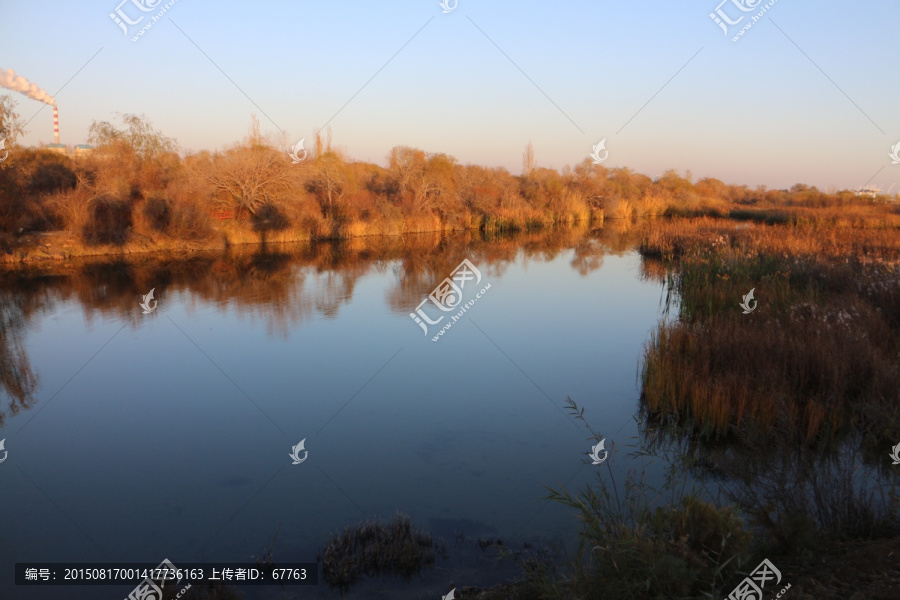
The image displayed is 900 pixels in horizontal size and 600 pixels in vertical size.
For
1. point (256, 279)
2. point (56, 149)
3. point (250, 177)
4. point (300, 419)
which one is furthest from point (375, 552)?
point (56, 149)

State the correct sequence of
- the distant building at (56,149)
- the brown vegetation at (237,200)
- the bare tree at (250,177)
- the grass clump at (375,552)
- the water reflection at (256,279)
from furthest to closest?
the distant building at (56,149)
the bare tree at (250,177)
the brown vegetation at (237,200)
the water reflection at (256,279)
the grass clump at (375,552)

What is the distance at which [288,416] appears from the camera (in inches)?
249

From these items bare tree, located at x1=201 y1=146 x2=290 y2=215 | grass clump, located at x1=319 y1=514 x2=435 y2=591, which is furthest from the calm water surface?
bare tree, located at x1=201 y1=146 x2=290 y2=215

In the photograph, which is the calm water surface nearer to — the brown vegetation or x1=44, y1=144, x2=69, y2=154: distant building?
the brown vegetation

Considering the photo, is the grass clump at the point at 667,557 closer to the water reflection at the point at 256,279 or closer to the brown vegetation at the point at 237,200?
the water reflection at the point at 256,279

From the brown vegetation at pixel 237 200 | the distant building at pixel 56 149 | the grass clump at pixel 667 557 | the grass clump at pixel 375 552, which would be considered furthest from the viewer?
the distant building at pixel 56 149

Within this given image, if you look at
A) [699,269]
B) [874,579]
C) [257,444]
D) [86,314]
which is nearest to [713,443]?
[874,579]

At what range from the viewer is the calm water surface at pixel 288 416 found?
421 cm

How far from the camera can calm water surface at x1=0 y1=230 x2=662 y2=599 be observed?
13.8ft

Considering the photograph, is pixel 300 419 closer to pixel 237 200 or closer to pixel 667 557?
pixel 667 557

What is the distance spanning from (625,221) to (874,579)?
3186cm

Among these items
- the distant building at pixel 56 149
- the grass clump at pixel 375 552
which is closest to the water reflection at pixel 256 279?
the grass clump at pixel 375 552

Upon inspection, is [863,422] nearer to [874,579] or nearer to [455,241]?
[874,579]

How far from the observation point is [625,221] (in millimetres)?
32969
